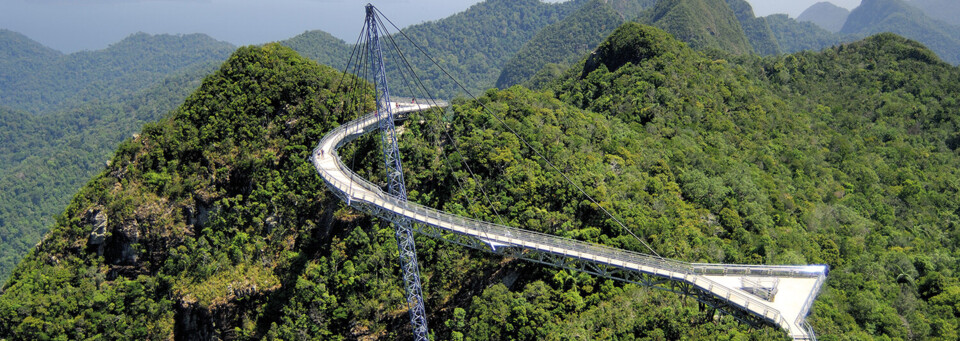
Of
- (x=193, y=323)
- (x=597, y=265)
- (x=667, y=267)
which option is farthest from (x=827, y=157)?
(x=193, y=323)

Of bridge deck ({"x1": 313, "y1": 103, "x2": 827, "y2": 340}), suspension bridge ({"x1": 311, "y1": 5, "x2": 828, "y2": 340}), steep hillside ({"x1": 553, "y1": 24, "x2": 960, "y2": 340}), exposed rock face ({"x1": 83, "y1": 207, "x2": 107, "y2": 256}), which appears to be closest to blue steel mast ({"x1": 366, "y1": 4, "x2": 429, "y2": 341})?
suspension bridge ({"x1": 311, "y1": 5, "x2": 828, "y2": 340})

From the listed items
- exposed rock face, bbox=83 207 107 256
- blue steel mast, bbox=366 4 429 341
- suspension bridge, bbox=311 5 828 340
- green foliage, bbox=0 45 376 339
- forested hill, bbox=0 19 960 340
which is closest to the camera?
suspension bridge, bbox=311 5 828 340

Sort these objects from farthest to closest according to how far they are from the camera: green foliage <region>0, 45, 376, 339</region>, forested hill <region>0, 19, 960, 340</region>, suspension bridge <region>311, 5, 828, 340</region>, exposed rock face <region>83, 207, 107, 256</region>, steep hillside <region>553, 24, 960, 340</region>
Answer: exposed rock face <region>83, 207, 107, 256</region> < steep hillside <region>553, 24, 960, 340</region> < green foliage <region>0, 45, 376, 339</region> < forested hill <region>0, 19, 960, 340</region> < suspension bridge <region>311, 5, 828, 340</region>

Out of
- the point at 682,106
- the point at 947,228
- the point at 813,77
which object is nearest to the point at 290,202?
the point at 682,106

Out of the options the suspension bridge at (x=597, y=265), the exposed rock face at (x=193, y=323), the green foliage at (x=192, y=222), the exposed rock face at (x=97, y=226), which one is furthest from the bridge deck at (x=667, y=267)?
the exposed rock face at (x=97, y=226)

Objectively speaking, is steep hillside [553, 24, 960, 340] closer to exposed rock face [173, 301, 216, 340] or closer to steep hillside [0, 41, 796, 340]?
steep hillside [0, 41, 796, 340]

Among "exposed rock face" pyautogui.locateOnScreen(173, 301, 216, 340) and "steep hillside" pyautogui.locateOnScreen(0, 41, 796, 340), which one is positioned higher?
"steep hillside" pyautogui.locateOnScreen(0, 41, 796, 340)

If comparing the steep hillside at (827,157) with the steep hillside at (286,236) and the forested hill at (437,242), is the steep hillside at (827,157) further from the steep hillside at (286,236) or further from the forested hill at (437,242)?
the steep hillside at (286,236)

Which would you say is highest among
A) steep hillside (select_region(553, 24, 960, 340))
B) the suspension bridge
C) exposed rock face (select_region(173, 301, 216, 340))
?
the suspension bridge

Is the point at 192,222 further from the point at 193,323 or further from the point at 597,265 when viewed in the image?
the point at 597,265
